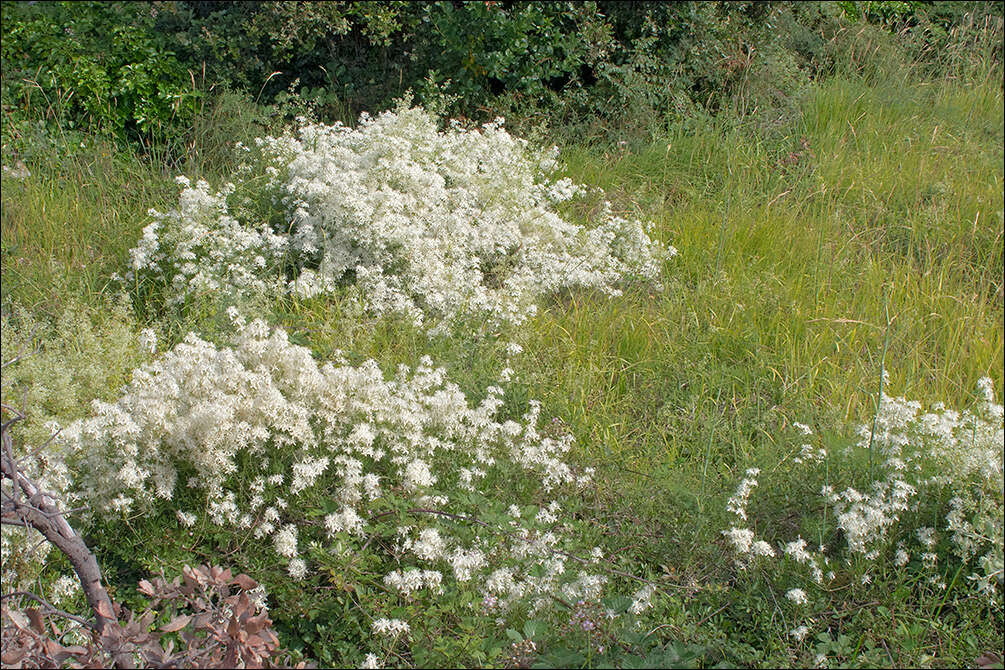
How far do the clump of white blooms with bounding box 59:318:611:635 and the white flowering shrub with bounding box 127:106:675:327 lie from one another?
1131 mm

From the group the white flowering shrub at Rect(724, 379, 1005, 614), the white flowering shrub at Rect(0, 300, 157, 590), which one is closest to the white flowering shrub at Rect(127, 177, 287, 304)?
the white flowering shrub at Rect(0, 300, 157, 590)

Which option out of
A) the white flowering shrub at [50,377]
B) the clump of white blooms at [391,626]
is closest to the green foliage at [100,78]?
the white flowering shrub at [50,377]

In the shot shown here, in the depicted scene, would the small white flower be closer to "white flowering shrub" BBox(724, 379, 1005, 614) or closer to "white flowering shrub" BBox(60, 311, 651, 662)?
"white flowering shrub" BBox(724, 379, 1005, 614)

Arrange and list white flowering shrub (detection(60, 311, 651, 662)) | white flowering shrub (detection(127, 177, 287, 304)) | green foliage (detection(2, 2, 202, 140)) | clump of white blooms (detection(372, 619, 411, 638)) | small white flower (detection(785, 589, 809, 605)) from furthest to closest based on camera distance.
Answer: green foliage (detection(2, 2, 202, 140))
white flowering shrub (detection(127, 177, 287, 304))
white flowering shrub (detection(60, 311, 651, 662))
small white flower (detection(785, 589, 809, 605))
clump of white blooms (detection(372, 619, 411, 638))

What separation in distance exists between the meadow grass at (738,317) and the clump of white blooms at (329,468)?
1.31 feet

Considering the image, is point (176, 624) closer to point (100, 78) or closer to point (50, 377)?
point (50, 377)

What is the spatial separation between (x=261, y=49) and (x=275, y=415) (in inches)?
200

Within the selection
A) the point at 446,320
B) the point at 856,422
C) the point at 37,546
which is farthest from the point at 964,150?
the point at 37,546

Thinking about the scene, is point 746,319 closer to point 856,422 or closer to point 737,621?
point 856,422

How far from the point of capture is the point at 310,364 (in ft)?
10.6

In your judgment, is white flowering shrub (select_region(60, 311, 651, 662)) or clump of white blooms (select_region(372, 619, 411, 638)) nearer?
clump of white blooms (select_region(372, 619, 411, 638))

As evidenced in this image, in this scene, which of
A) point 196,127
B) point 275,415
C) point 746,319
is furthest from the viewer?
point 196,127

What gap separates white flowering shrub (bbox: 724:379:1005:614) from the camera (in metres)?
2.81

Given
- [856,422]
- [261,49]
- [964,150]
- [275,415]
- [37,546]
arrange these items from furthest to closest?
[261,49] < [964,150] < [856,422] < [275,415] < [37,546]
